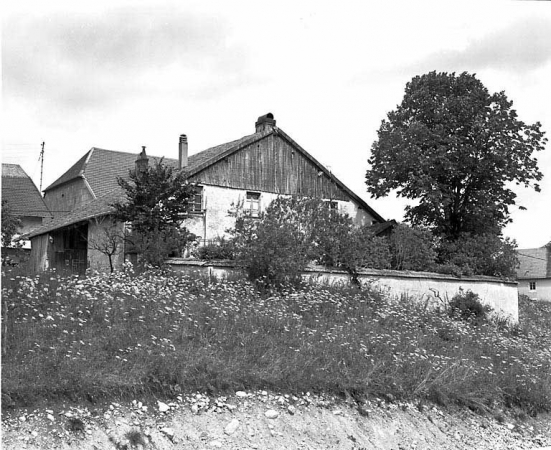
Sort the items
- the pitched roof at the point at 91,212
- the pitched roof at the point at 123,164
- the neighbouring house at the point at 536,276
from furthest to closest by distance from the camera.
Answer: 1. the neighbouring house at the point at 536,276
2. the pitched roof at the point at 123,164
3. the pitched roof at the point at 91,212

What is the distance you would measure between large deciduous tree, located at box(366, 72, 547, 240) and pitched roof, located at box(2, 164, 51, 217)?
67.6 ft

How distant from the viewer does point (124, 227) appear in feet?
79.3

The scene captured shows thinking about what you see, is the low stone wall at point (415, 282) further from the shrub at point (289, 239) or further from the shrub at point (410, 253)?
the shrub at point (410, 253)

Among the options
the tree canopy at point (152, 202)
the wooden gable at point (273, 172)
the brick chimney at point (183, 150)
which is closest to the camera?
the tree canopy at point (152, 202)

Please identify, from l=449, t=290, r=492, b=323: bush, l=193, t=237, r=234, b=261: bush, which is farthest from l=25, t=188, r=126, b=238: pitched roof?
l=449, t=290, r=492, b=323: bush

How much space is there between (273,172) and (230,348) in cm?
1872

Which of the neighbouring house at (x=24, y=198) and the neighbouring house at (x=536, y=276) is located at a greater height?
the neighbouring house at (x=24, y=198)

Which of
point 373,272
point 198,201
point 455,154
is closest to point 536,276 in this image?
point 455,154

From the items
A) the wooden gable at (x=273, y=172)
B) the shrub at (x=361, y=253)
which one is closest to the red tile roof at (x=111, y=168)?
the wooden gable at (x=273, y=172)

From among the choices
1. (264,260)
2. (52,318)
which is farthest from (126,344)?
(264,260)

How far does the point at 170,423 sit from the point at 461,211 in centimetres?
2597

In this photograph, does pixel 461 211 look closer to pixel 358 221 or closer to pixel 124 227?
pixel 358 221

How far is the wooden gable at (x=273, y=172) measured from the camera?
28438 mm

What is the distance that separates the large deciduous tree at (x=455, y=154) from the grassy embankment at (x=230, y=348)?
1488 centimetres
